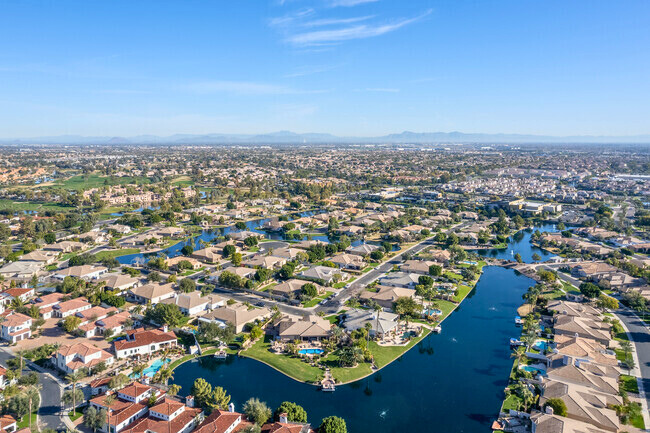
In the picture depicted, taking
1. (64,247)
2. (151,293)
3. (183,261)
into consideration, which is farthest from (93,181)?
(151,293)

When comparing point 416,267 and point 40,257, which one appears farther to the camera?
point 40,257

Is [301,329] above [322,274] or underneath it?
underneath

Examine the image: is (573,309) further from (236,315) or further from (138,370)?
(138,370)

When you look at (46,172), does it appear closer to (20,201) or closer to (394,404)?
(20,201)

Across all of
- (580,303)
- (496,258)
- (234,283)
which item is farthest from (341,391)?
(496,258)

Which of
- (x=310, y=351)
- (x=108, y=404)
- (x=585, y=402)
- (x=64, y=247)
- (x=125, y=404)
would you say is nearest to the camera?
(x=108, y=404)

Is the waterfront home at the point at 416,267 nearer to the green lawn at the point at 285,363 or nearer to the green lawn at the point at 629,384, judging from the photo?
the green lawn at the point at 285,363
